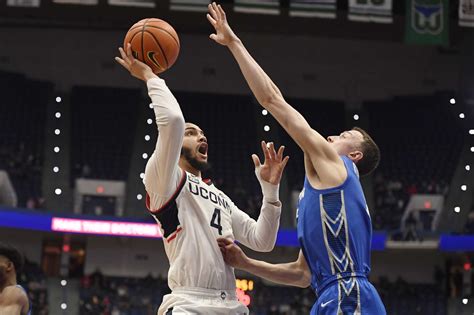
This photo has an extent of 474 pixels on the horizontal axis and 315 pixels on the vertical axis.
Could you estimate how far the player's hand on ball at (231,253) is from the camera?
4.68m

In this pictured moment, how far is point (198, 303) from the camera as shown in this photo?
4.53 metres

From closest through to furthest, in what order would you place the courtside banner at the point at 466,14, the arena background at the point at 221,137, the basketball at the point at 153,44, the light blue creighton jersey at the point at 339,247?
1. the light blue creighton jersey at the point at 339,247
2. the basketball at the point at 153,44
3. the courtside banner at the point at 466,14
4. the arena background at the point at 221,137

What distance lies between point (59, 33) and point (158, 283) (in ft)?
29.0

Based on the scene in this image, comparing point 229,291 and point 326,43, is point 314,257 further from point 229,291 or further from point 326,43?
point 326,43

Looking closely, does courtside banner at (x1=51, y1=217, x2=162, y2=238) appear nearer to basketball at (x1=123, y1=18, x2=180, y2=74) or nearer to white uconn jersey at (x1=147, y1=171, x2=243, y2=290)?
basketball at (x1=123, y1=18, x2=180, y2=74)

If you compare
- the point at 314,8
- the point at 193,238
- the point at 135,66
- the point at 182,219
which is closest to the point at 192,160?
the point at 182,219

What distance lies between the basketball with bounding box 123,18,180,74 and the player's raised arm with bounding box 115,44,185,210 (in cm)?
10

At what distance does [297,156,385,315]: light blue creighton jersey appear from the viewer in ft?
13.1

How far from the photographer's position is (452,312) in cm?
2191

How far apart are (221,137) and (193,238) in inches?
798

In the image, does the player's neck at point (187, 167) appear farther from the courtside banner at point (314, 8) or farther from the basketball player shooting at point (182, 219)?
the courtside banner at point (314, 8)

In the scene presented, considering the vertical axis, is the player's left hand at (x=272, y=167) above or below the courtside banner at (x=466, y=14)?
below

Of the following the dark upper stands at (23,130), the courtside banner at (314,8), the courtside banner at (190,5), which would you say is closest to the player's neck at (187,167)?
the courtside banner at (314,8)

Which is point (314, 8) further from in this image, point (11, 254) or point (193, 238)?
point (193, 238)
